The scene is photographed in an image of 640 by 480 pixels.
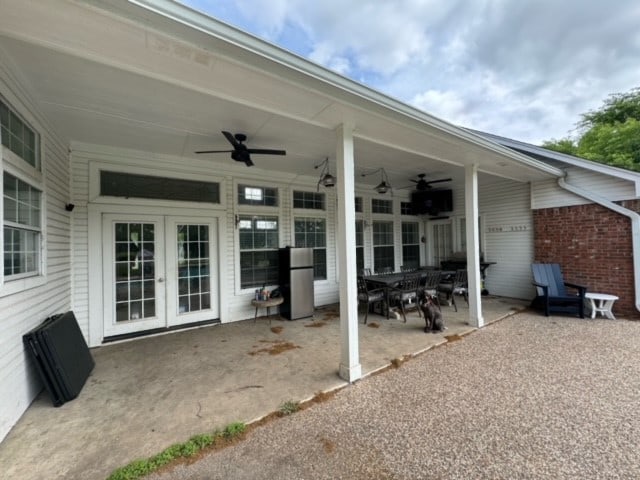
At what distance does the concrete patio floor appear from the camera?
75.3 inches

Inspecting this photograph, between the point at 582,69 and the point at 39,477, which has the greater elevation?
the point at 582,69

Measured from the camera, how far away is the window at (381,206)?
7426 millimetres

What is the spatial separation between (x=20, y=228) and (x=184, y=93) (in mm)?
2008

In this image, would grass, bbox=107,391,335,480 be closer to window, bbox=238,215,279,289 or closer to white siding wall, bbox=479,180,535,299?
window, bbox=238,215,279,289

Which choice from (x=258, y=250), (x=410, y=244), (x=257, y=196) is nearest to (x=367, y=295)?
(x=258, y=250)

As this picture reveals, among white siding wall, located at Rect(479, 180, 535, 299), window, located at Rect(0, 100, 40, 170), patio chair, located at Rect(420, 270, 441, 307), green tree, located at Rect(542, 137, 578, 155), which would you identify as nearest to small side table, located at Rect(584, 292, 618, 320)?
white siding wall, located at Rect(479, 180, 535, 299)

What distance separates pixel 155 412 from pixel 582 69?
13.8m

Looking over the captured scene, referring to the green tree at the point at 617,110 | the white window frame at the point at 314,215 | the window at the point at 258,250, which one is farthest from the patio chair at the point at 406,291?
the green tree at the point at 617,110

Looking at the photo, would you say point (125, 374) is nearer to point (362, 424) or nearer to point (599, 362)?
point (362, 424)

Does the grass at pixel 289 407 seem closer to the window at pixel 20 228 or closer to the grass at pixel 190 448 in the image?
the grass at pixel 190 448

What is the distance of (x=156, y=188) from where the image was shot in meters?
4.46

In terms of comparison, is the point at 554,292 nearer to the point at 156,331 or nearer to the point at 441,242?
the point at 441,242

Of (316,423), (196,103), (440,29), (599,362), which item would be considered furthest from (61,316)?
(440,29)

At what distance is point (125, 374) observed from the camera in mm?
3078
